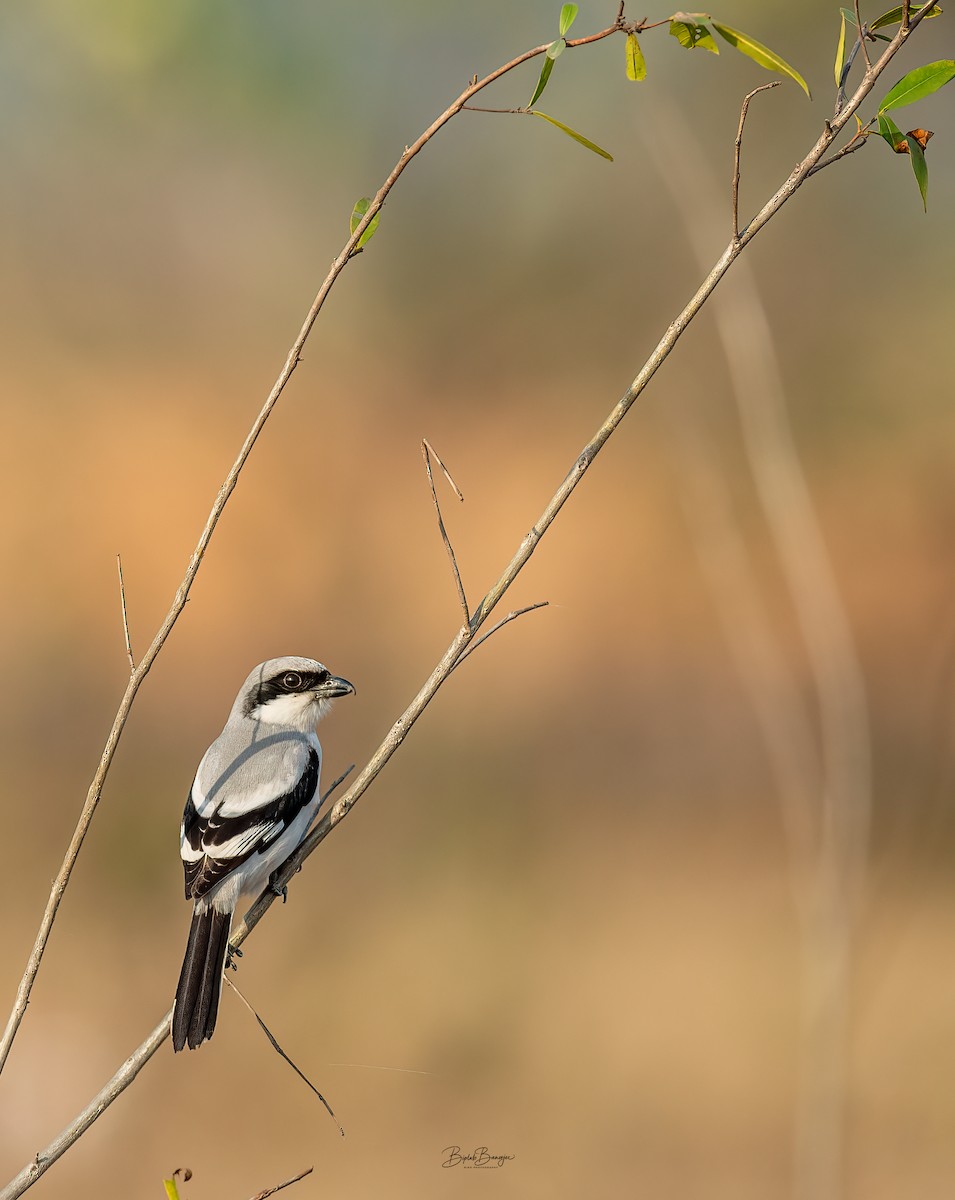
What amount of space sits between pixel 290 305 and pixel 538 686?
123 inches

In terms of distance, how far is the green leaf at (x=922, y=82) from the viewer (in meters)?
1.22

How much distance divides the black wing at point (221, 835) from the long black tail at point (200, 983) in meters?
0.08

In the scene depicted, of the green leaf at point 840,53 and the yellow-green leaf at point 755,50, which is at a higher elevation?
the green leaf at point 840,53

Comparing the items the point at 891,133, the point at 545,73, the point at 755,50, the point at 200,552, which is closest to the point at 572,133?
the point at 545,73

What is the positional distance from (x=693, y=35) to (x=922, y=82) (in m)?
0.27

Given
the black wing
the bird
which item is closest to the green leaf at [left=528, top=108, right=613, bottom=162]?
the bird

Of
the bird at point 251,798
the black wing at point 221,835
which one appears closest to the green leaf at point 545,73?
the bird at point 251,798

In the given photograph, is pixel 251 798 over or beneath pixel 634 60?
beneath

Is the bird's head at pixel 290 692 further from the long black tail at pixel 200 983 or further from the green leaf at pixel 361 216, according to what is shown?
the green leaf at pixel 361 216

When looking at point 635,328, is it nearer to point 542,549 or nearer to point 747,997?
A: point 542,549

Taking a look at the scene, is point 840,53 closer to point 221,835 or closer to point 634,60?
point 634,60

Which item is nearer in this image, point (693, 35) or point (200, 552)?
point (693, 35)

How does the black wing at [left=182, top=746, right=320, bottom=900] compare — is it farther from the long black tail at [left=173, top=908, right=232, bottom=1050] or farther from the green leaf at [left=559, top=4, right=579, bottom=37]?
the green leaf at [left=559, top=4, right=579, bottom=37]

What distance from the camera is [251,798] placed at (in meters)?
2.57
